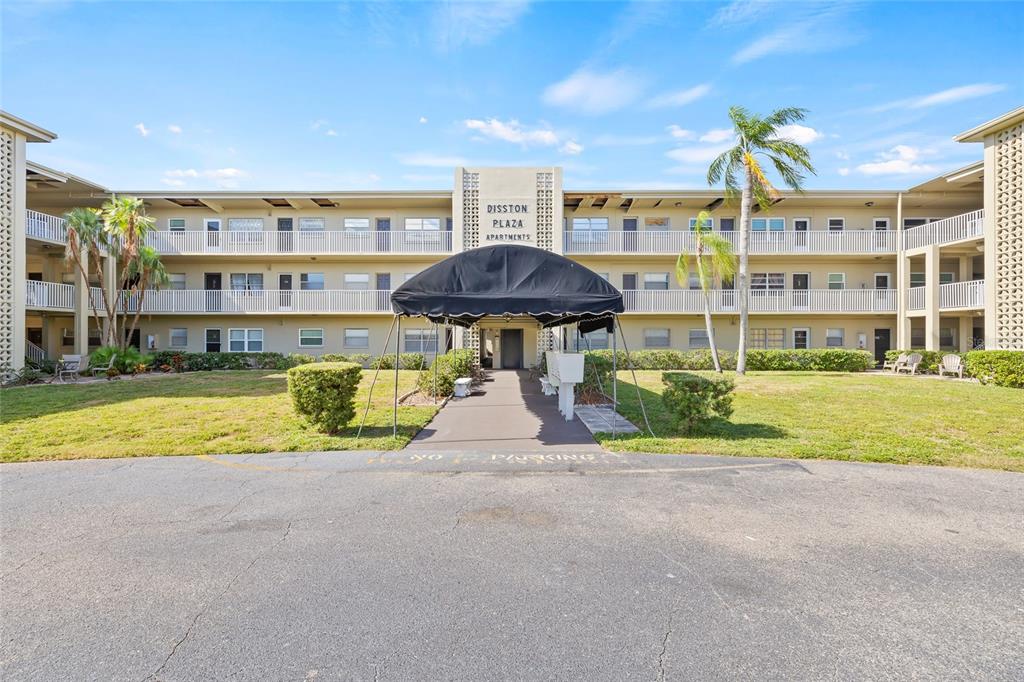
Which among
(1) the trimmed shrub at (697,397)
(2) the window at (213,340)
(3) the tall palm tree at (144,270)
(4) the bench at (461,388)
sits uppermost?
(3) the tall palm tree at (144,270)

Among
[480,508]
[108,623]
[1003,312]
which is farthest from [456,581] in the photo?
[1003,312]

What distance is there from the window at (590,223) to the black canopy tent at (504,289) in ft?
63.6

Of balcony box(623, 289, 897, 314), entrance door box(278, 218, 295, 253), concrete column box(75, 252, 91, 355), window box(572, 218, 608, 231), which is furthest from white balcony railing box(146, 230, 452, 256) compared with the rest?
balcony box(623, 289, 897, 314)

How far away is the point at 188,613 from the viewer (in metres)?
3.24

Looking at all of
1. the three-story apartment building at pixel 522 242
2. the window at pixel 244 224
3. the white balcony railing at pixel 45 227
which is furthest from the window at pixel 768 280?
the white balcony railing at pixel 45 227

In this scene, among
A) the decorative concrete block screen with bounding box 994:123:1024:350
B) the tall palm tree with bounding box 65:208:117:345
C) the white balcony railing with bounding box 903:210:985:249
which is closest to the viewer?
the decorative concrete block screen with bounding box 994:123:1024:350

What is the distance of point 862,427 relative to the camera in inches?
379

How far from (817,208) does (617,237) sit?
1114 cm

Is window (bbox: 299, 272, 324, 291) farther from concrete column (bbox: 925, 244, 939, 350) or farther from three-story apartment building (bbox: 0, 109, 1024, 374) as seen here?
concrete column (bbox: 925, 244, 939, 350)

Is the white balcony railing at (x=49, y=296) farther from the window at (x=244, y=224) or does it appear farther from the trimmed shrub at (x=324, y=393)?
the trimmed shrub at (x=324, y=393)

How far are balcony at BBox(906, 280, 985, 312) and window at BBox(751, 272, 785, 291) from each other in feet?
18.2

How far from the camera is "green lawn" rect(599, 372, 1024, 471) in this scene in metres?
7.64

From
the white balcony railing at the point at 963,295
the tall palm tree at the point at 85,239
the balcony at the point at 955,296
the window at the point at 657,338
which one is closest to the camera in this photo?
the tall palm tree at the point at 85,239

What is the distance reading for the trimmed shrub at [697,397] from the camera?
8.52 metres
